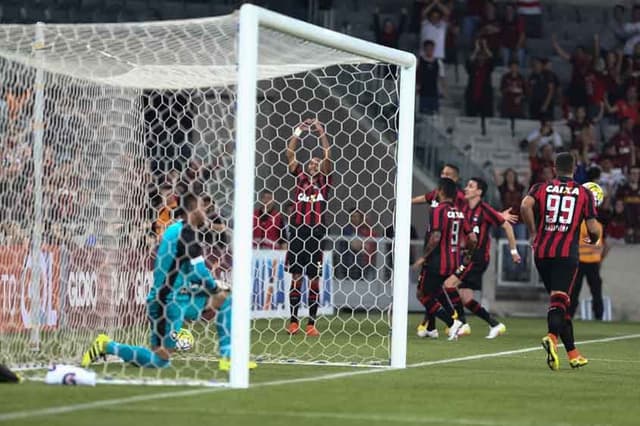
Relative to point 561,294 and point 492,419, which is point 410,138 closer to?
point 561,294

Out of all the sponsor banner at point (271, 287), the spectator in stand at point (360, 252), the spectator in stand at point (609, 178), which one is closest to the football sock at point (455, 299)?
the sponsor banner at point (271, 287)

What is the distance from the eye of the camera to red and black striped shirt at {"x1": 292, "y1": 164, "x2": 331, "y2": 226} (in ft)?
49.2

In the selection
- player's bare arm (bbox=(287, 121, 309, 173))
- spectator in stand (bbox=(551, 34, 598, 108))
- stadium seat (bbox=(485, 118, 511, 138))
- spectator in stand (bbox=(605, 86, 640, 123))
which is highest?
spectator in stand (bbox=(551, 34, 598, 108))

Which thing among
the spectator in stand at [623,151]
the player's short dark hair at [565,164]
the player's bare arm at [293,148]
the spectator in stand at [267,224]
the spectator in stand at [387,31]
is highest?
the spectator in stand at [387,31]

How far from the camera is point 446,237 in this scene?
52.2 ft

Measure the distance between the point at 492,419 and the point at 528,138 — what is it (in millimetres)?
18801

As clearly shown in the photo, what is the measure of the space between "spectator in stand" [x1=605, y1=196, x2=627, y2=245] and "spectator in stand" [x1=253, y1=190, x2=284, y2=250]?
6881mm

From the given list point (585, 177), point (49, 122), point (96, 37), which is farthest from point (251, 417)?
point (585, 177)

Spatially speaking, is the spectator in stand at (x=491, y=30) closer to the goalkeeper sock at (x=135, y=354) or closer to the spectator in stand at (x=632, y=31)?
the spectator in stand at (x=632, y=31)

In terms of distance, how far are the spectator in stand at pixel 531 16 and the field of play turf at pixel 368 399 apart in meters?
17.5

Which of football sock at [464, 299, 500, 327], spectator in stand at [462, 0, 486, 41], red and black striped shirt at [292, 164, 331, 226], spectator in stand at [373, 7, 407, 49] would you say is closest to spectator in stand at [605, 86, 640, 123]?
spectator in stand at [462, 0, 486, 41]

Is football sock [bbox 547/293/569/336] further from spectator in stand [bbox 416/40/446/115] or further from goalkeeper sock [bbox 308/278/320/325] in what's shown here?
spectator in stand [bbox 416/40/446/115]

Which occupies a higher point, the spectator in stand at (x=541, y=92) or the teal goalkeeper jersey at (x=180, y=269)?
the spectator in stand at (x=541, y=92)

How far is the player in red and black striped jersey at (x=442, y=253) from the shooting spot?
15.8m
